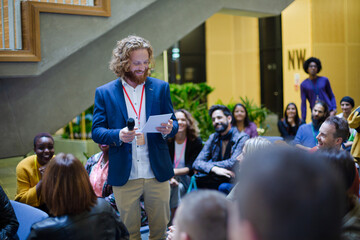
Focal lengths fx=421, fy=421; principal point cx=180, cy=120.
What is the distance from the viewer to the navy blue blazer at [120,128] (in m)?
2.67

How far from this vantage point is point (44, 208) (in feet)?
10.8

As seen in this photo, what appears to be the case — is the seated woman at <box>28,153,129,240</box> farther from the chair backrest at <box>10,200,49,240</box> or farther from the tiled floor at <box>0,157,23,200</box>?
the tiled floor at <box>0,157,23,200</box>

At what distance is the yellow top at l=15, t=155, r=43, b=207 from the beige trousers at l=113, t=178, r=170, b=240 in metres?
0.86

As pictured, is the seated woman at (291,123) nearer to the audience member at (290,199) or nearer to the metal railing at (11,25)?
the metal railing at (11,25)

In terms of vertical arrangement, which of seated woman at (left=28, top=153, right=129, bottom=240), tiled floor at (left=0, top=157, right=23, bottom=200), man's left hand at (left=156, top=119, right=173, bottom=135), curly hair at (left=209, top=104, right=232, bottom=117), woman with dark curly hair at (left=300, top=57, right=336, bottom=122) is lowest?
tiled floor at (left=0, top=157, right=23, bottom=200)

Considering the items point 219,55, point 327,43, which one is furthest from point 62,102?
point 219,55

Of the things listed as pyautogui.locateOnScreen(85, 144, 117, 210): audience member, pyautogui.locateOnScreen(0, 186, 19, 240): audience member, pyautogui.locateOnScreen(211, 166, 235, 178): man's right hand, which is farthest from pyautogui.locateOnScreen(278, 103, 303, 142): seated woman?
pyautogui.locateOnScreen(0, 186, 19, 240): audience member

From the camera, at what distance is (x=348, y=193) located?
1765mm

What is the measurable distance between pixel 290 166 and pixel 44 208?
2.91 meters

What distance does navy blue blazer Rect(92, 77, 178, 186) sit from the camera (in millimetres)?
2666

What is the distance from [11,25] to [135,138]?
6.12ft

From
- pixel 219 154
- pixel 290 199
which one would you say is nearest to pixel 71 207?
pixel 290 199

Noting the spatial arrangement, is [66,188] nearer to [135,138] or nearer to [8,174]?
[135,138]

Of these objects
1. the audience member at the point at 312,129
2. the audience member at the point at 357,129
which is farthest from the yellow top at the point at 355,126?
the audience member at the point at 312,129
